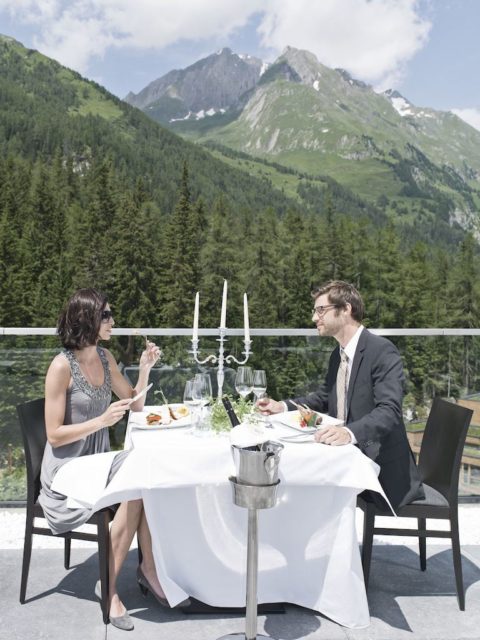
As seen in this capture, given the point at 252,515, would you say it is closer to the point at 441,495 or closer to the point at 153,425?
the point at 153,425

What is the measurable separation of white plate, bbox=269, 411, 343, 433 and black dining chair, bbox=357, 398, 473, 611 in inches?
14.3

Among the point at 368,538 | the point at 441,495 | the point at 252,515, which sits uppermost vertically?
the point at 252,515

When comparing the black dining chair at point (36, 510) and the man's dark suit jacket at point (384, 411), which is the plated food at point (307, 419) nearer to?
the man's dark suit jacket at point (384, 411)

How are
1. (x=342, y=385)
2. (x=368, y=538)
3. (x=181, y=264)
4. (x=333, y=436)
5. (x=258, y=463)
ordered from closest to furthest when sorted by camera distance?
(x=258, y=463) < (x=333, y=436) < (x=368, y=538) < (x=342, y=385) < (x=181, y=264)

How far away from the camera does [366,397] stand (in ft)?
8.86

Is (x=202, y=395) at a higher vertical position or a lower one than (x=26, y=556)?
higher

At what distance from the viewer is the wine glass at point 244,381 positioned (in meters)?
2.70

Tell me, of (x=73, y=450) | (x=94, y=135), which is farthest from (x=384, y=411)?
(x=94, y=135)

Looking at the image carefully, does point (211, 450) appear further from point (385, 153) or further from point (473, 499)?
point (385, 153)

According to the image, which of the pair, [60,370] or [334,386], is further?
[334,386]

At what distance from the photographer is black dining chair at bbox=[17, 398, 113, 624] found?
247 centimetres

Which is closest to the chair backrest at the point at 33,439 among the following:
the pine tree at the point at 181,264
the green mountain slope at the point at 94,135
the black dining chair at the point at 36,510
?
the black dining chair at the point at 36,510

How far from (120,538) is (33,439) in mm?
569

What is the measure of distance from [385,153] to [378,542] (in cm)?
17534
